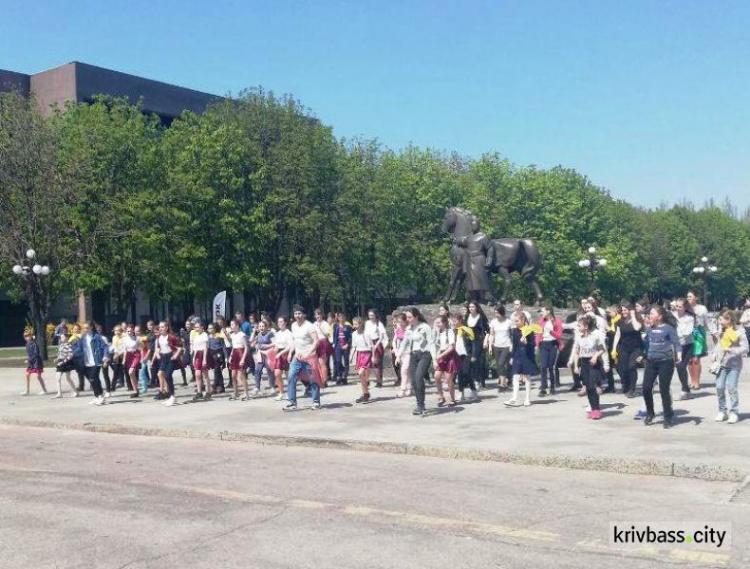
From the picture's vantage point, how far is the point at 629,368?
A: 14844 millimetres

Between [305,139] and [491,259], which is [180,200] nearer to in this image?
[305,139]

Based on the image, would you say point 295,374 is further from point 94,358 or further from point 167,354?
point 94,358

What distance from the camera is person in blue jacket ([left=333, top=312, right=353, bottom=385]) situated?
19.2 metres

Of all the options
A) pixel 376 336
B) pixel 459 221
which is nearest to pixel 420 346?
pixel 376 336

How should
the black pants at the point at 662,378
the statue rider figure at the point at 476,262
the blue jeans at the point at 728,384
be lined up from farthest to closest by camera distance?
the statue rider figure at the point at 476,262 → the blue jeans at the point at 728,384 → the black pants at the point at 662,378

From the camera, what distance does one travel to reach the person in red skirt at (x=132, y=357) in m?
A: 18.4

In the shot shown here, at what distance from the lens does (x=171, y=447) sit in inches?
479

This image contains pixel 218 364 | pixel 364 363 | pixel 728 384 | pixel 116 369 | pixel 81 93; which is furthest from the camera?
pixel 81 93

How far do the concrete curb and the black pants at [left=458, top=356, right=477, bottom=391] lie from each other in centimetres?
394

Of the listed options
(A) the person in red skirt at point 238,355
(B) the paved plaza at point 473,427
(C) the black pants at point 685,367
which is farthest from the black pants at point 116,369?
(C) the black pants at point 685,367

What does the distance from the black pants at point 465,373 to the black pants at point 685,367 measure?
11.7 feet

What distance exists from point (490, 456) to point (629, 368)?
5.47 metres

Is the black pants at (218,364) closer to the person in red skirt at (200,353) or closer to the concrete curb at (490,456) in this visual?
the person in red skirt at (200,353)

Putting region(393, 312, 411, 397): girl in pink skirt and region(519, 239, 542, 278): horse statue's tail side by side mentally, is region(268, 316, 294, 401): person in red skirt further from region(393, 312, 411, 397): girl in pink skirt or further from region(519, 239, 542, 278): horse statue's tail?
region(519, 239, 542, 278): horse statue's tail
